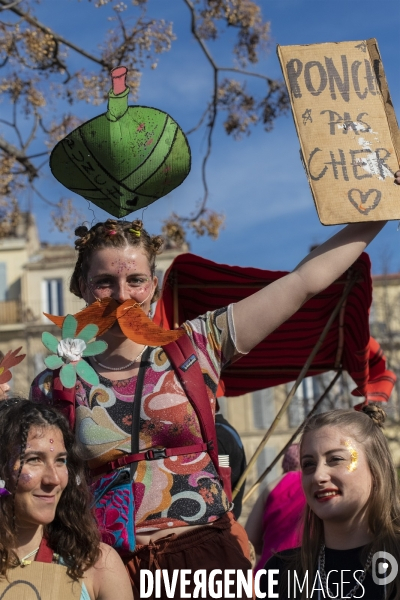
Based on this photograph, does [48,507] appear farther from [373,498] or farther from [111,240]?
[373,498]

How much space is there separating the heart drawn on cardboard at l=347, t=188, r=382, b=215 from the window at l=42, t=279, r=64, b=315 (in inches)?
1308

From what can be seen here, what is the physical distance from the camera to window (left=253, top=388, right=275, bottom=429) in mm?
34531

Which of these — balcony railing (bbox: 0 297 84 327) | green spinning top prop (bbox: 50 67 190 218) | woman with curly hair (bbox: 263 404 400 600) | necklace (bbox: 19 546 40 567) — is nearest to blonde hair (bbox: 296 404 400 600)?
woman with curly hair (bbox: 263 404 400 600)

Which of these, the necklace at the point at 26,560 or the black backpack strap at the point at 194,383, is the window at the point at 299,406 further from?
the necklace at the point at 26,560

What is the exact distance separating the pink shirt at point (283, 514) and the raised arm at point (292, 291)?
209cm

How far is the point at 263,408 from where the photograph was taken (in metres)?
34.7

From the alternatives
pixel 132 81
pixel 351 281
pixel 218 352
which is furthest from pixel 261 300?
pixel 132 81

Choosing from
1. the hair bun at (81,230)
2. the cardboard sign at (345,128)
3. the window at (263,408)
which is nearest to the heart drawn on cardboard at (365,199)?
the cardboard sign at (345,128)

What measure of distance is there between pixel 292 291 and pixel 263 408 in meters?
31.9

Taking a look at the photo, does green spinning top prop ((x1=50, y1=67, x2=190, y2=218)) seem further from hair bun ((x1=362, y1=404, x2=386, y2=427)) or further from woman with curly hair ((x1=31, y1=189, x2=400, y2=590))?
hair bun ((x1=362, y1=404, x2=386, y2=427))

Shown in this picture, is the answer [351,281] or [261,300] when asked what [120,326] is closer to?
[261,300]

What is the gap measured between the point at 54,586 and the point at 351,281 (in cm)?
211

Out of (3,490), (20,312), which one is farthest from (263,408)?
(3,490)

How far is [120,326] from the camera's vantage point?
3129mm
